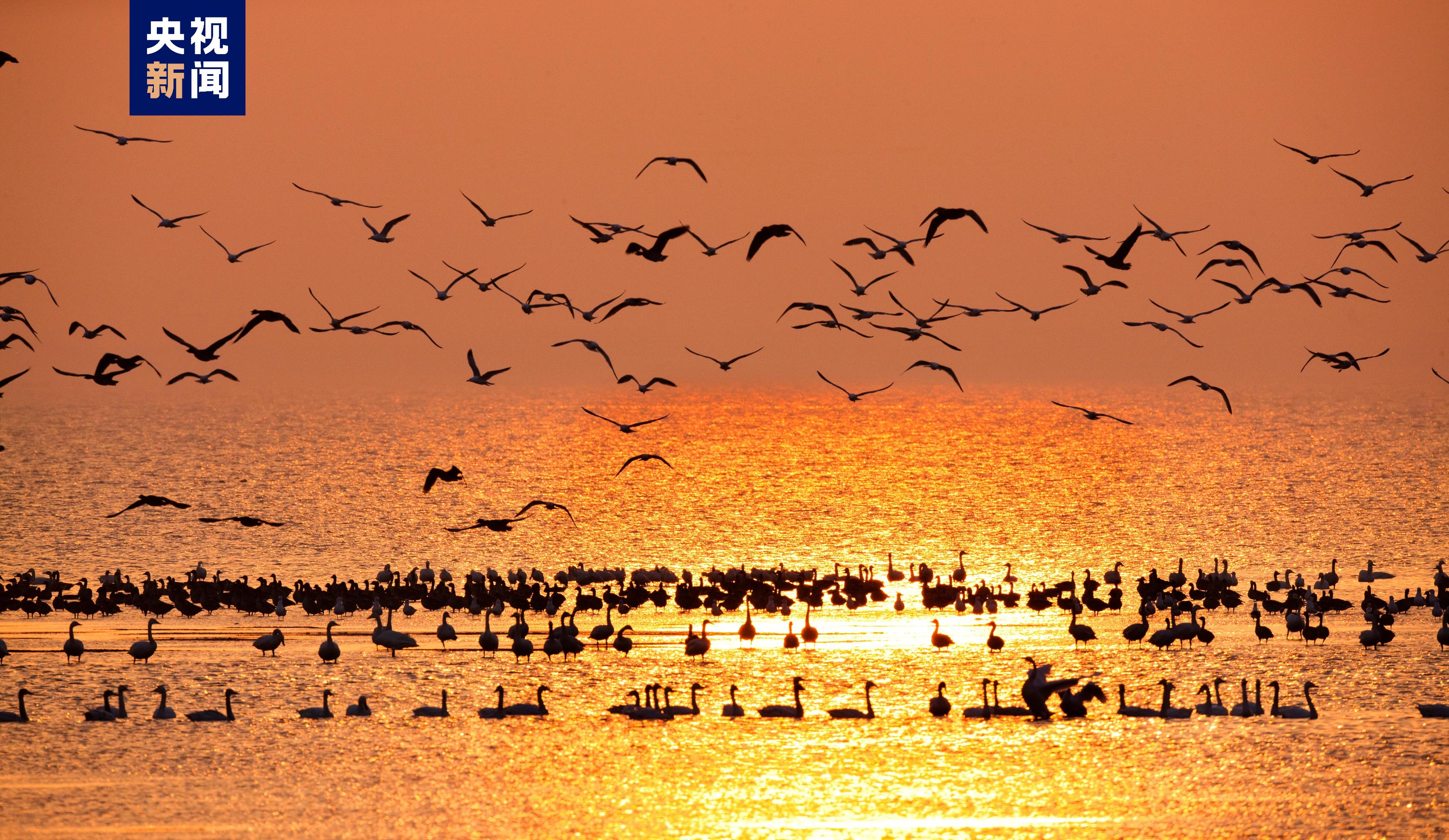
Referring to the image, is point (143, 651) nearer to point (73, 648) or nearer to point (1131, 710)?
point (73, 648)

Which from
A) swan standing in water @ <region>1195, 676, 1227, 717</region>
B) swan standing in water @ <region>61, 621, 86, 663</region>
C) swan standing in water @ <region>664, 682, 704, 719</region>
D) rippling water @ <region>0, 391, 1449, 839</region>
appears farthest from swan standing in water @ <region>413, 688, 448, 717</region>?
swan standing in water @ <region>1195, 676, 1227, 717</region>

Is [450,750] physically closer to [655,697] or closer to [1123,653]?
[655,697]

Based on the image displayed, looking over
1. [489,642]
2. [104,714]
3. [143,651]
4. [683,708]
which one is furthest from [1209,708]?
[143,651]

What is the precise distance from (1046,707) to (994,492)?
80.1 metres

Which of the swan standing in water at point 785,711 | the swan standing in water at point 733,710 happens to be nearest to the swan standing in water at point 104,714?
the swan standing in water at point 733,710

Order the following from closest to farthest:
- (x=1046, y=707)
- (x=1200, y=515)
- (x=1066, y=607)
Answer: (x=1046, y=707) → (x=1066, y=607) → (x=1200, y=515)

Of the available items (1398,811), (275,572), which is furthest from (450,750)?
(275,572)

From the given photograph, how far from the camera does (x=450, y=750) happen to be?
1126 inches

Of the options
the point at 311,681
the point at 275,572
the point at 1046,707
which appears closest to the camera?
the point at 1046,707

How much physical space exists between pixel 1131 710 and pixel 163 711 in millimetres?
18709

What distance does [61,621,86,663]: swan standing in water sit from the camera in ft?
115

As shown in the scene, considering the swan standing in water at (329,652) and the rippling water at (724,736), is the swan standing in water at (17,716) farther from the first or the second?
the swan standing in water at (329,652)

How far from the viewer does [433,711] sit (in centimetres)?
3058

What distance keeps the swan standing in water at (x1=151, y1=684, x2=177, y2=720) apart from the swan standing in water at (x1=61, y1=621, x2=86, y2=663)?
545 cm
